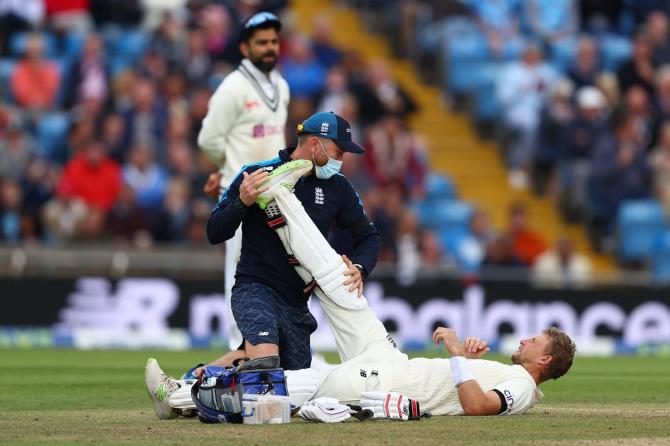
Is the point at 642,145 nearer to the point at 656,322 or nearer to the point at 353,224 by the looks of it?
the point at 656,322

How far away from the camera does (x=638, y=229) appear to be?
68.8 ft

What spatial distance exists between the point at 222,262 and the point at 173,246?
0.67m

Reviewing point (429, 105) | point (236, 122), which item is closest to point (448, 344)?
point (236, 122)

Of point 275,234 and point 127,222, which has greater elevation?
point 127,222

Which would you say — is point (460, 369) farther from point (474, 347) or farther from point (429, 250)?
point (429, 250)

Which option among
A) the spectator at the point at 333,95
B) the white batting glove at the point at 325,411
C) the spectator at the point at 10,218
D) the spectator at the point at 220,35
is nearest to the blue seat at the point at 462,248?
the spectator at the point at 333,95

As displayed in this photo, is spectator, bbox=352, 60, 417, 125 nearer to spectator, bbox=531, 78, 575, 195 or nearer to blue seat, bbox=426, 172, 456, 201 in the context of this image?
blue seat, bbox=426, 172, 456, 201

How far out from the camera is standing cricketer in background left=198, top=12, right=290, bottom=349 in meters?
12.2

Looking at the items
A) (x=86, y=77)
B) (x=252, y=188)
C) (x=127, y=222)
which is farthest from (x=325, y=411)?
(x=86, y=77)

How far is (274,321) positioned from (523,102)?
13.7m

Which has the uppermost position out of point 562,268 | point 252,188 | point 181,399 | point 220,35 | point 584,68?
point 220,35

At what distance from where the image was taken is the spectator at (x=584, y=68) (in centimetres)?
2309

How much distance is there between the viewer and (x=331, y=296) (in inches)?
387

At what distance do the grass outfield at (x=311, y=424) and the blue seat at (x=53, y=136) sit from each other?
6104mm
